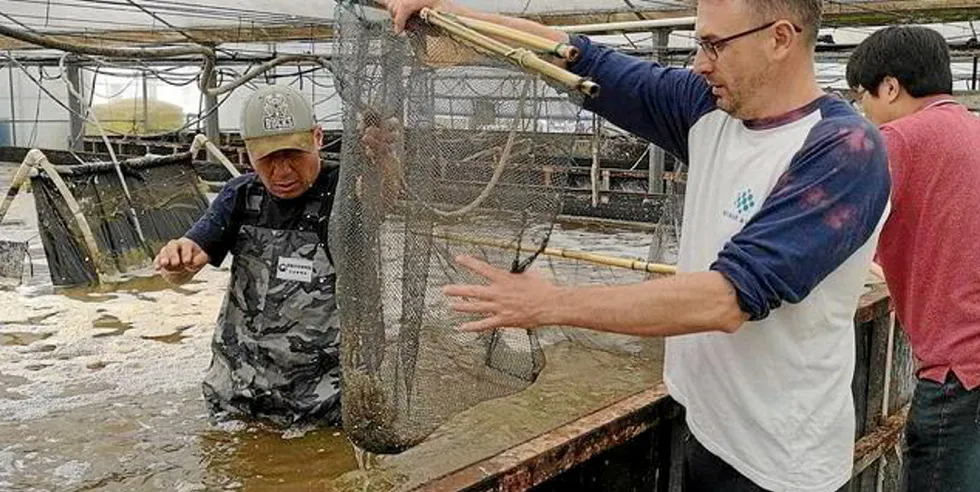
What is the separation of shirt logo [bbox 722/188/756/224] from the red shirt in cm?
74

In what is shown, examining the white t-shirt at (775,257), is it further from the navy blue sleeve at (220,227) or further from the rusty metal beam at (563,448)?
the navy blue sleeve at (220,227)

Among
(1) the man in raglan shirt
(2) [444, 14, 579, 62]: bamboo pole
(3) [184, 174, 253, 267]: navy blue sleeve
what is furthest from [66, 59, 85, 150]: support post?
(1) the man in raglan shirt

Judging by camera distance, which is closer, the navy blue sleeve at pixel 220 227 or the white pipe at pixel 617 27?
the white pipe at pixel 617 27

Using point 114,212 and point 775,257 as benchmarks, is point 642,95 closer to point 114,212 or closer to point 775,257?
point 775,257

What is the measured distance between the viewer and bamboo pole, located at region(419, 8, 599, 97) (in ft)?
5.18

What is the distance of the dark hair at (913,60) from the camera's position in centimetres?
230

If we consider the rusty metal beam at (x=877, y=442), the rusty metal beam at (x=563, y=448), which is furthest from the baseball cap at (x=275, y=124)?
the rusty metal beam at (x=877, y=442)

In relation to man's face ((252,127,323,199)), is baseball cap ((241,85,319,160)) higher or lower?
higher

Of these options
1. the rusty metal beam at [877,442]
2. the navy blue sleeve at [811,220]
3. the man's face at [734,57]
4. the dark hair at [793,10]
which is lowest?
the rusty metal beam at [877,442]

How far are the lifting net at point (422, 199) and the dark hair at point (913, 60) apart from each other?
904 mm

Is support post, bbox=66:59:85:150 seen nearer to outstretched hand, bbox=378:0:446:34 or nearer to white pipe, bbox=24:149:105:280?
white pipe, bbox=24:149:105:280

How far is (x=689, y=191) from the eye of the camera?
6.35ft

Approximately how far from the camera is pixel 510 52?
171 cm

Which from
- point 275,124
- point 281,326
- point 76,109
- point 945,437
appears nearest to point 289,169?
point 275,124
